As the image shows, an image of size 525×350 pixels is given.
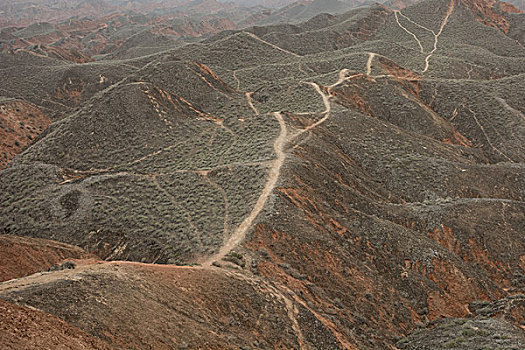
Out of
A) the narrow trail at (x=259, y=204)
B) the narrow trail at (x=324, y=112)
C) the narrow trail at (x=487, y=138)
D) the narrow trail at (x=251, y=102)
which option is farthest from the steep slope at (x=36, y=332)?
the narrow trail at (x=487, y=138)

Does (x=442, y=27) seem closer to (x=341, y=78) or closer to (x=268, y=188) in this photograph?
(x=341, y=78)

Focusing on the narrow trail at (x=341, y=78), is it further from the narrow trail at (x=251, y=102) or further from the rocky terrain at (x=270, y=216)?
the narrow trail at (x=251, y=102)

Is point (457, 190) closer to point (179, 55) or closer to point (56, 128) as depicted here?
point (56, 128)

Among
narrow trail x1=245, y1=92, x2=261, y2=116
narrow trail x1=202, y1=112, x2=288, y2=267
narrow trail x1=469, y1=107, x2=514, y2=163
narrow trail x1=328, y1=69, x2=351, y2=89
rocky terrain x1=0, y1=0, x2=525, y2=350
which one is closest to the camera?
rocky terrain x1=0, y1=0, x2=525, y2=350

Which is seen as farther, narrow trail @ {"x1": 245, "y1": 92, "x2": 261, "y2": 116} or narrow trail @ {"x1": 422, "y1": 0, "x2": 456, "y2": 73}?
narrow trail @ {"x1": 422, "y1": 0, "x2": 456, "y2": 73}

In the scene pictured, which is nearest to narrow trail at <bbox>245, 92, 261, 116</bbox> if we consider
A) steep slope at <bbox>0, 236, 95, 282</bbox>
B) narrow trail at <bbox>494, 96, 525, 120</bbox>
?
steep slope at <bbox>0, 236, 95, 282</bbox>

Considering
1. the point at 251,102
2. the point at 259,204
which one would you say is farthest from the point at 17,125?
the point at 259,204

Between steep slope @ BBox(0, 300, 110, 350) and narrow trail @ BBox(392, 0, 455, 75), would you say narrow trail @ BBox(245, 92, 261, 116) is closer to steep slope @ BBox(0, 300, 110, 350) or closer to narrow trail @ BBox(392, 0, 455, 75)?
steep slope @ BBox(0, 300, 110, 350)
